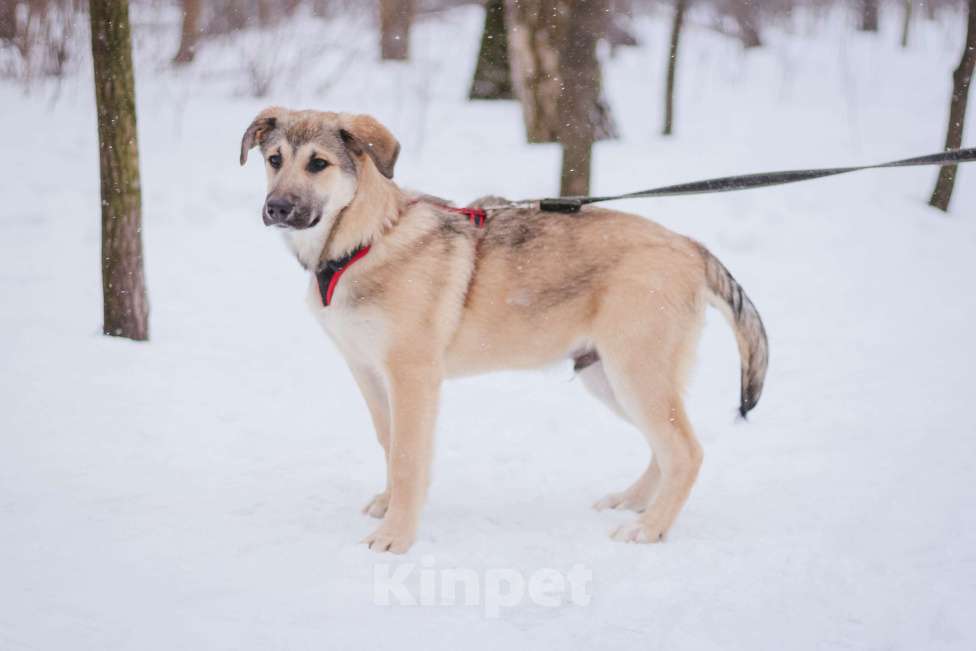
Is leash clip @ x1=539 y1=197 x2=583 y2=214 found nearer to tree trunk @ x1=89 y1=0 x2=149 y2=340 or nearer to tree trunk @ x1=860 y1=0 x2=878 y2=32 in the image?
tree trunk @ x1=89 y1=0 x2=149 y2=340

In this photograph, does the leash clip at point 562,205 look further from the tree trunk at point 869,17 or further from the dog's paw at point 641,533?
the tree trunk at point 869,17

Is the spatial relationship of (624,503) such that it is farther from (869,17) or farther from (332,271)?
(869,17)

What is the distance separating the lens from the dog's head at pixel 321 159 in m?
3.62

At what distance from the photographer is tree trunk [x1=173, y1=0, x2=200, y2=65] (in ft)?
47.7

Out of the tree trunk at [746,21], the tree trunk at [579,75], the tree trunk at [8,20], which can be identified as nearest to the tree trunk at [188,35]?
the tree trunk at [8,20]

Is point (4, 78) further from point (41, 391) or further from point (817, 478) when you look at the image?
point (817, 478)

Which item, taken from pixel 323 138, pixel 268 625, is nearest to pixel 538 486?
pixel 268 625

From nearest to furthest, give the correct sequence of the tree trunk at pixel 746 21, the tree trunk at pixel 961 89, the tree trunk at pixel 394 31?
the tree trunk at pixel 961 89 < the tree trunk at pixel 394 31 < the tree trunk at pixel 746 21

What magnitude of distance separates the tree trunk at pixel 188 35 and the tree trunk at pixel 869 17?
18.5m

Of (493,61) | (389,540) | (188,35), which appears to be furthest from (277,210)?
(188,35)

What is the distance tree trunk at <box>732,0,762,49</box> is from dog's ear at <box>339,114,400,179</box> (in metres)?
16.1

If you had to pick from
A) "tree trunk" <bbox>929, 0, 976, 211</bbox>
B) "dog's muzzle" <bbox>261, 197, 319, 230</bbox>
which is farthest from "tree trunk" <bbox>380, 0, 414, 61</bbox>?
"dog's muzzle" <bbox>261, 197, 319, 230</bbox>

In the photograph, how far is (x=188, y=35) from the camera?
1468 centimetres

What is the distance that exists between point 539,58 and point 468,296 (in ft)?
25.2
